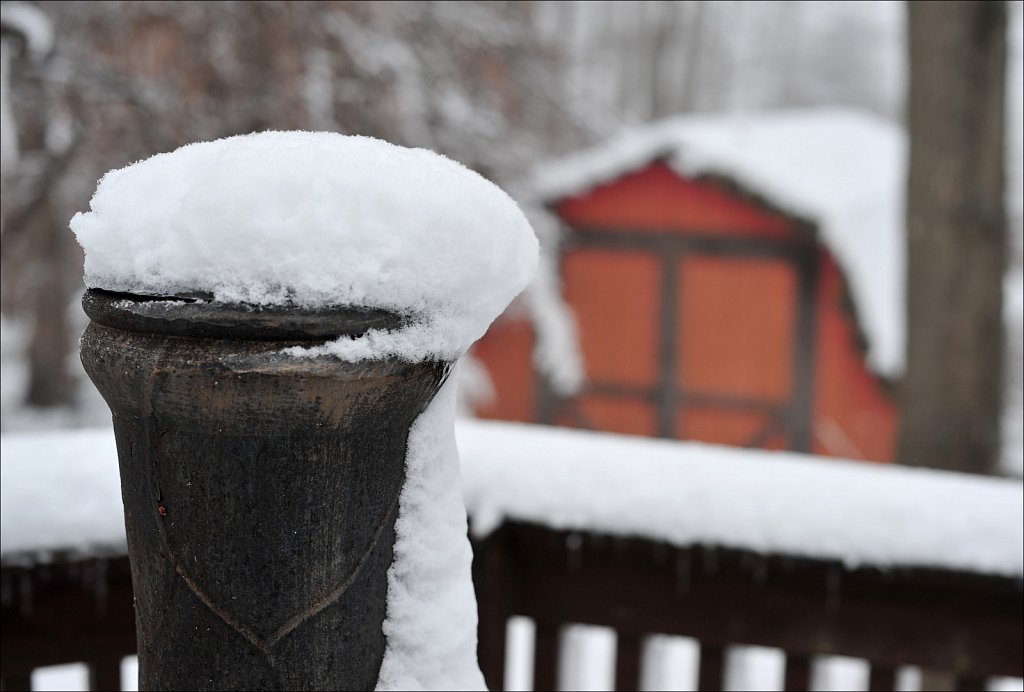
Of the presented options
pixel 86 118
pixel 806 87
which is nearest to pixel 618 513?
pixel 86 118

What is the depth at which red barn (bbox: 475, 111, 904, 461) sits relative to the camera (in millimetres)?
8008

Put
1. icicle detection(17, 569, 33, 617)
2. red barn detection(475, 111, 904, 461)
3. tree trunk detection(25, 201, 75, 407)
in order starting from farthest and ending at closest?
red barn detection(475, 111, 904, 461) < tree trunk detection(25, 201, 75, 407) < icicle detection(17, 569, 33, 617)

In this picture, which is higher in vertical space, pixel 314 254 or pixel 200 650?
pixel 314 254

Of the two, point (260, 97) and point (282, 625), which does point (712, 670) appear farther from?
point (260, 97)

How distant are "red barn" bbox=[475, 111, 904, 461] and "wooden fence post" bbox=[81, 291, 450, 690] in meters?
7.52

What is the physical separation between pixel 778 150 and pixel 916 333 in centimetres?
518

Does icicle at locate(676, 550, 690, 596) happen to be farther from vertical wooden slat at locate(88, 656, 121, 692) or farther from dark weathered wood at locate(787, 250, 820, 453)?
dark weathered wood at locate(787, 250, 820, 453)

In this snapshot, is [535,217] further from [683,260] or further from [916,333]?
[916,333]

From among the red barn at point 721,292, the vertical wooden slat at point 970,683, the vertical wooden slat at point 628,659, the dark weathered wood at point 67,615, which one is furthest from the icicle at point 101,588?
the red barn at point 721,292

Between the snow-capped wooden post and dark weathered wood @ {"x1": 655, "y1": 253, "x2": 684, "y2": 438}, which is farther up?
the snow-capped wooden post

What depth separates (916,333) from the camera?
438cm

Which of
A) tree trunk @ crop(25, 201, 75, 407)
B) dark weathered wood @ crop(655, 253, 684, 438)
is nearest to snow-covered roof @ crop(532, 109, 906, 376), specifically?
dark weathered wood @ crop(655, 253, 684, 438)

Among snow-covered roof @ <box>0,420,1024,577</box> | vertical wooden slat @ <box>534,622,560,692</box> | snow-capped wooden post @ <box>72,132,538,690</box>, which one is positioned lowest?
vertical wooden slat @ <box>534,622,560,692</box>

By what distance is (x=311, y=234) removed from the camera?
69 centimetres
